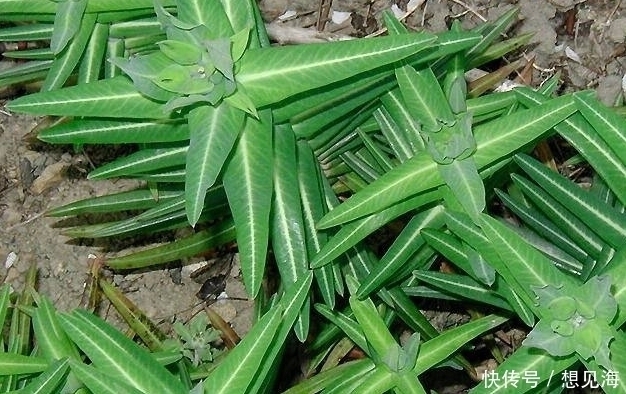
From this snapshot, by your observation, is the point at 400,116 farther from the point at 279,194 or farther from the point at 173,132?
the point at 173,132

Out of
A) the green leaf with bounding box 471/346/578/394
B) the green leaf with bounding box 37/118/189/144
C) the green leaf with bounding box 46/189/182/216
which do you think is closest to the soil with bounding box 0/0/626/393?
the green leaf with bounding box 46/189/182/216

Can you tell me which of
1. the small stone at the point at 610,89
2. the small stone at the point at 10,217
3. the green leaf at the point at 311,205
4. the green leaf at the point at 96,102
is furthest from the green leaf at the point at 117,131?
the small stone at the point at 610,89

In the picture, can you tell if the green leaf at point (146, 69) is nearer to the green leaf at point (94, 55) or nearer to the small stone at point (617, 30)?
the green leaf at point (94, 55)

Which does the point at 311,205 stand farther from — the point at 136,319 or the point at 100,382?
the point at 136,319

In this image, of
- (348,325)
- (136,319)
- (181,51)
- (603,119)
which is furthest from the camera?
(136,319)

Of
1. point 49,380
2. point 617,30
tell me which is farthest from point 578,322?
point 617,30

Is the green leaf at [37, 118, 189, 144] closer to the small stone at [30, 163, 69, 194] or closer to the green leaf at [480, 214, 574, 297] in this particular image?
the green leaf at [480, 214, 574, 297]
